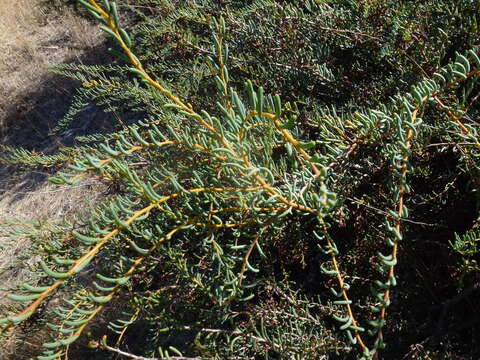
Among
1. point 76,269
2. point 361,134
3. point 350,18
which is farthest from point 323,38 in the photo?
point 76,269

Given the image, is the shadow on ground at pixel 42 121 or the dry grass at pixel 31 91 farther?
the shadow on ground at pixel 42 121

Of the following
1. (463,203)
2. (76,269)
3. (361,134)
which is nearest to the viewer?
(76,269)

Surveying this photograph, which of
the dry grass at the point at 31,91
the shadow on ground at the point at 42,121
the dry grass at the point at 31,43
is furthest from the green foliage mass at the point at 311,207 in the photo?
the dry grass at the point at 31,43

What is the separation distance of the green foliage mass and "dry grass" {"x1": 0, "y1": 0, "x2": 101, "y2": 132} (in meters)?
3.02

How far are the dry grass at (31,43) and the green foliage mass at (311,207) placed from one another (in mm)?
3016

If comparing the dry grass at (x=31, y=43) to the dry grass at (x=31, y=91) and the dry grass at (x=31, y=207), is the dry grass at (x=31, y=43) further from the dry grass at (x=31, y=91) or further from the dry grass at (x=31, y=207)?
the dry grass at (x=31, y=207)

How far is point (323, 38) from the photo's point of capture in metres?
1.26

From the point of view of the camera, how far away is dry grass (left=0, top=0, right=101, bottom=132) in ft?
12.8

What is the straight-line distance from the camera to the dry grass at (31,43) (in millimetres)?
3906

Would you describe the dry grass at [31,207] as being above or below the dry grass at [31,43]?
below

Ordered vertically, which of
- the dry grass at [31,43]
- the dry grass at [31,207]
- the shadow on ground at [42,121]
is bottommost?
the dry grass at [31,207]

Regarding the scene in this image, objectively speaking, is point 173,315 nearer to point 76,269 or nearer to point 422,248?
point 76,269

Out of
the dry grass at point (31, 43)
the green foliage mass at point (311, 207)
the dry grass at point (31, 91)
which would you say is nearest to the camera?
the green foliage mass at point (311, 207)

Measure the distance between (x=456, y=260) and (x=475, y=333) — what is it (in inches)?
6.3
